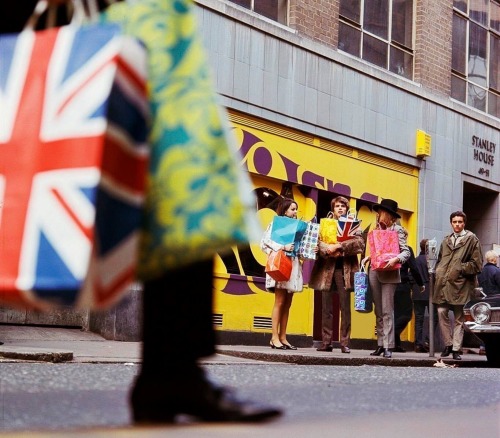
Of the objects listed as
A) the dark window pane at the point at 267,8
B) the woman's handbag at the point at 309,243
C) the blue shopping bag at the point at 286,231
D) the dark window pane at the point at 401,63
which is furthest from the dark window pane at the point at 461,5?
the blue shopping bag at the point at 286,231

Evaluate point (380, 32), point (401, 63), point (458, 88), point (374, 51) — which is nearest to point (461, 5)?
point (458, 88)

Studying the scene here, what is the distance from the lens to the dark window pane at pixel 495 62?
23484 millimetres

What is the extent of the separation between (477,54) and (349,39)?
16.4ft

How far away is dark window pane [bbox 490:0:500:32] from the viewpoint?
23.4 metres

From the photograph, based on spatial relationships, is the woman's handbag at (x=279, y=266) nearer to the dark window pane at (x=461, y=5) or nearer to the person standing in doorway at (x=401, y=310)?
the person standing in doorway at (x=401, y=310)

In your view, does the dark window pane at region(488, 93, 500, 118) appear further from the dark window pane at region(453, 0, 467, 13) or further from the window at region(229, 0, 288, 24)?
the window at region(229, 0, 288, 24)

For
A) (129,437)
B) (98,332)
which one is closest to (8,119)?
(129,437)

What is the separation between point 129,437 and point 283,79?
1439cm

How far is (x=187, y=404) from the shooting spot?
298 centimetres

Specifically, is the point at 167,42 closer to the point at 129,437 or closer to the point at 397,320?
the point at 129,437

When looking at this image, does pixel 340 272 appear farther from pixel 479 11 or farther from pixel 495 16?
pixel 495 16

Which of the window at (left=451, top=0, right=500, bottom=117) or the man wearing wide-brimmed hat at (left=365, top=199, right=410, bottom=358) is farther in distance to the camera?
the window at (left=451, top=0, right=500, bottom=117)

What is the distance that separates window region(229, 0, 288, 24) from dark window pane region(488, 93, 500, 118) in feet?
25.0

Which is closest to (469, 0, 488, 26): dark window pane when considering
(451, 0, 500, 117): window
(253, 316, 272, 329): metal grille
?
(451, 0, 500, 117): window
